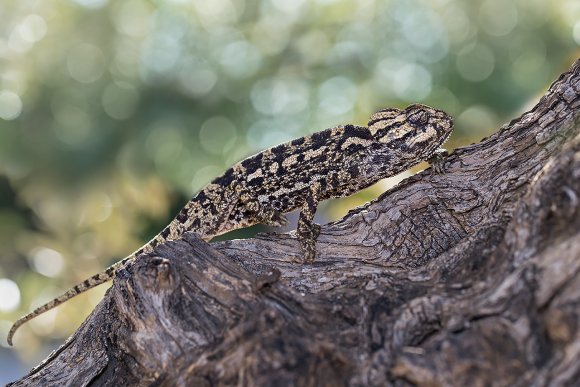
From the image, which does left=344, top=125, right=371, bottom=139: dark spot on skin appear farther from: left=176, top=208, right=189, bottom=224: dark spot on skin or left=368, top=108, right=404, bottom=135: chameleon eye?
left=176, top=208, right=189, bottom=224: dark spot on skin

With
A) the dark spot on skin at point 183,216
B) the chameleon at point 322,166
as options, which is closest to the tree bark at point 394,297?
the chameleon at point 322,166

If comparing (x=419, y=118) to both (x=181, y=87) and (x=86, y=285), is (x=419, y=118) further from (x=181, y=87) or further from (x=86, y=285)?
(x=181, y=87)

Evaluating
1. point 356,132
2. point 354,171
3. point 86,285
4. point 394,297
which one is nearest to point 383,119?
point 356,132

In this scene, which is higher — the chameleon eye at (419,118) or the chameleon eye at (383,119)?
the chameleon eye at (383,119)

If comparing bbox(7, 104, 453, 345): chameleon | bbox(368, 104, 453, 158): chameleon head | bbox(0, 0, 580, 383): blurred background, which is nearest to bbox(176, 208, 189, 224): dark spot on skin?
bbox(7, 104, 453, 345): chameleon

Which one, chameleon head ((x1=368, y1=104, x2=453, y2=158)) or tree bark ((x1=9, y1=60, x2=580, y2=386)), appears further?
chameleon head ((x1=368, y1=104, x2=453, y2=158))

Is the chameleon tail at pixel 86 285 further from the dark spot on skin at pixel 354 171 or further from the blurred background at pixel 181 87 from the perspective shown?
the blurred background at pixel 181 87

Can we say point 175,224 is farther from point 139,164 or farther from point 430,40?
point 430,40
